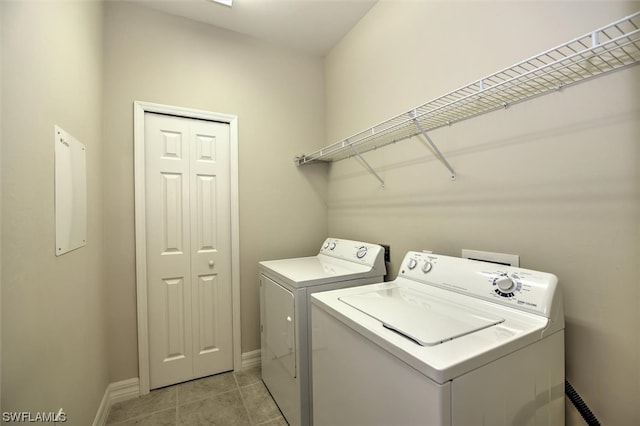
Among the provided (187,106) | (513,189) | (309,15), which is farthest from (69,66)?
(513,189)

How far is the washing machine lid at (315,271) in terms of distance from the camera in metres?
1.61

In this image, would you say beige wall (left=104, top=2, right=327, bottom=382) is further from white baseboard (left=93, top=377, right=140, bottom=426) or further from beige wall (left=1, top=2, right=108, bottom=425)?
beige wall (left=1, top=2, right=108, bottom=425)

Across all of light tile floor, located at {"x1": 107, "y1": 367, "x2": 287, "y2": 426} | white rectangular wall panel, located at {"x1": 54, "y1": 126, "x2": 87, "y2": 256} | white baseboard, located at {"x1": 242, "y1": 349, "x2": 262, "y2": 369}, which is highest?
white rectangular wall panel, located at {"x1": 54, "y1": 126, "x2": 87, "y2": 256}

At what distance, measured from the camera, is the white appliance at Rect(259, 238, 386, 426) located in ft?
5.09

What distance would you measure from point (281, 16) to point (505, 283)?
234 cm

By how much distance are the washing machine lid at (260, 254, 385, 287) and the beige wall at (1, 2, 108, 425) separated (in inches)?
40.9

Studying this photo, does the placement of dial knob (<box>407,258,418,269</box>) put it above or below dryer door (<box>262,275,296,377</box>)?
above

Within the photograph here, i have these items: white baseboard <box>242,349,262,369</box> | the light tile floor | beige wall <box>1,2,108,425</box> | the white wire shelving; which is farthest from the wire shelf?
white baseboard <box>242,349,262,369</box>

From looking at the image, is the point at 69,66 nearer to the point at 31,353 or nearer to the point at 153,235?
the point at 153,235

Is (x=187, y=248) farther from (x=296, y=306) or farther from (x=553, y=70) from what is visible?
(x=553, y=70)

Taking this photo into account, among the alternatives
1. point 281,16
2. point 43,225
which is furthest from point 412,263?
point 281,16

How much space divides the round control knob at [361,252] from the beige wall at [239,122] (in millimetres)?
761

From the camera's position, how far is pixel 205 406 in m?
1.86

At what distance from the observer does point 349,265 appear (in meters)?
1.94
